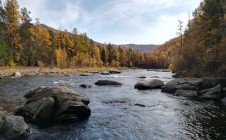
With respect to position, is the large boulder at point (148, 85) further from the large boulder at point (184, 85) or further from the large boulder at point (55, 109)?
the large boulder at point (55, 109)

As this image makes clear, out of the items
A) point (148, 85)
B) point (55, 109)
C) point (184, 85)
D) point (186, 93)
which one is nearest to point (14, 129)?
point (55, 109)

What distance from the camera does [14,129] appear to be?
13656 mm

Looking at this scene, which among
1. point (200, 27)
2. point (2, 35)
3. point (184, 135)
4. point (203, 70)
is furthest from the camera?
point (2, 35)

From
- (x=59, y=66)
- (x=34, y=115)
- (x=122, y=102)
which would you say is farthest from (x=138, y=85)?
(x=59, y=66)

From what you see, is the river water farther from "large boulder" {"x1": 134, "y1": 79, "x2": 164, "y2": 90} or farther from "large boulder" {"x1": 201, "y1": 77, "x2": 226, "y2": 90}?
"large boulder" {"x1": 134, "y1": 79, "x2": 164, "y2": 90}

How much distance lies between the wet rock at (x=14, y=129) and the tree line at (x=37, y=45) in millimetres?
58246

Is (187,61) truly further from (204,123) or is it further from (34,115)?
(34,115)

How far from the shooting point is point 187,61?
155ft

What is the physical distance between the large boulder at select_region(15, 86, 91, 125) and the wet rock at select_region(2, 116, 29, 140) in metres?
2.50

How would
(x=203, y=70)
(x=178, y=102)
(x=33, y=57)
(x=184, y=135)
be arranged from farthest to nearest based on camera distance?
(x=33, y=57)
(x=203, y=70)
(x=178, y=102)
(x=184, y=135)

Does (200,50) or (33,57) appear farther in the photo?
(33,57)

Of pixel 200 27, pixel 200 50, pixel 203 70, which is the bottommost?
pixel 203 70

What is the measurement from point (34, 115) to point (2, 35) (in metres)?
74.5

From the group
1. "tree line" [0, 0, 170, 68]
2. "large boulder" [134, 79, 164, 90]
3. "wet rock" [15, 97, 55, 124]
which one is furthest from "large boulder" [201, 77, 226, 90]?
"tree line" [0, 0, 170, 68]
